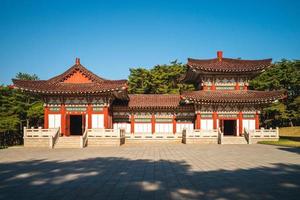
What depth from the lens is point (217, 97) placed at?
28.1 meters

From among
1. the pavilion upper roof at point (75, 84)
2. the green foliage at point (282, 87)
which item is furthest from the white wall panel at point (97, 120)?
the green foliage at point (282, 87)

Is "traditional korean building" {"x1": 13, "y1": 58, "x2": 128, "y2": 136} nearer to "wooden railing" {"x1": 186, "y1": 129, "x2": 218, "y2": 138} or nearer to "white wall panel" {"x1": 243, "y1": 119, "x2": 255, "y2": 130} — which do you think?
"wooden railing" {"x1": 186, "y1": 129, "x2": 218, "y2": 138}

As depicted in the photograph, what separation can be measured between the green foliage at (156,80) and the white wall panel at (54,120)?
25350mm

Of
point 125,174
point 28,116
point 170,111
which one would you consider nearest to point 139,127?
point 170,111

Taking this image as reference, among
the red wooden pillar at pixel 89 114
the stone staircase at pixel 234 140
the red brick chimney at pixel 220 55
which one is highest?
the red brick chimney at pixel 220 55

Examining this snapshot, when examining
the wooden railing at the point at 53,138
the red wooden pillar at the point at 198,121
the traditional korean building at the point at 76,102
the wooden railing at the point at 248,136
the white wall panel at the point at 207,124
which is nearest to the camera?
the wooden railing at the point at 53,138

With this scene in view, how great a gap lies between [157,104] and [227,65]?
991 centimetres

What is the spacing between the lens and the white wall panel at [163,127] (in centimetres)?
3110

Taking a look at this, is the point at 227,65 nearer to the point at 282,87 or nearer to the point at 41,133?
the point at 41,133

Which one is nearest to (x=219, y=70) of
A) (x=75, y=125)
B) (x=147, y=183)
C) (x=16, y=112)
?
(x=75, y=125)

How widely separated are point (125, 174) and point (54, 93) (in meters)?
19.0

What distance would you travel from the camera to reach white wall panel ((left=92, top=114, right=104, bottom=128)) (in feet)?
90.1

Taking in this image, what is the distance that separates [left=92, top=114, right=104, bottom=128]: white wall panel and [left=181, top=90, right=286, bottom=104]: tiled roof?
923cm

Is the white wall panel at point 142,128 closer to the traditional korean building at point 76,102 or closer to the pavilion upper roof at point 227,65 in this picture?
the traditional korean building at point 76,102
